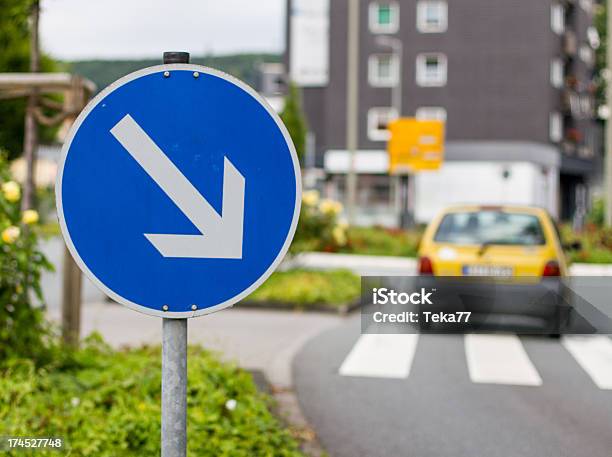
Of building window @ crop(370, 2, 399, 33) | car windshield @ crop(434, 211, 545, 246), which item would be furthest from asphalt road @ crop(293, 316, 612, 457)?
building window @ crop(370, 2, 399, 33)

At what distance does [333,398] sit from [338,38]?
46423 millimetres

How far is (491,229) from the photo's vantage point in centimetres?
1079

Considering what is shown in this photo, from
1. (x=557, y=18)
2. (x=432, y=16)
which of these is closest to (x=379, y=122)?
(x=432, y=16)

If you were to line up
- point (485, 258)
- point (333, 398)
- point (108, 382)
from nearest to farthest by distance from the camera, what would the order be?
point (108, 382) < point (333, 398) < point (485, 258)

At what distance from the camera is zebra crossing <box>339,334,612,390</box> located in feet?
25.1

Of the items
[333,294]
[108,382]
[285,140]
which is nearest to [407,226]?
[333,294]

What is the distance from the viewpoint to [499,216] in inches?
431

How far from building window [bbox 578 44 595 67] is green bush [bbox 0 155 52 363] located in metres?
57.0

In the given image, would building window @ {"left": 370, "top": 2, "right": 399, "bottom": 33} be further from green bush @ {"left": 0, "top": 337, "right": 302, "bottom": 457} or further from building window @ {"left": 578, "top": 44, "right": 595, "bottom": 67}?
Result: green bush @ {"left": 0, "top": 337, "right": 302, "bottom": 457}

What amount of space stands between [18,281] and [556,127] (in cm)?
4956

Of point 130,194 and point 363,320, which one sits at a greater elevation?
point 130,194

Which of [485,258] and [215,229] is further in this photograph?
[485,258]

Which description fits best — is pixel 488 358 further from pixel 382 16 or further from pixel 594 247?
pixel 382 16

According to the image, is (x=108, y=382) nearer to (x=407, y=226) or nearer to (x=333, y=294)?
(x=333, y=294)
